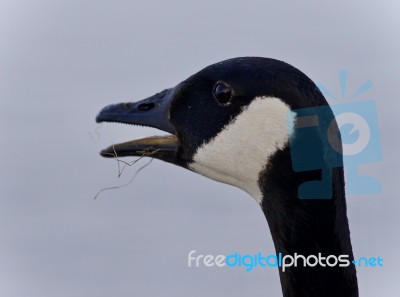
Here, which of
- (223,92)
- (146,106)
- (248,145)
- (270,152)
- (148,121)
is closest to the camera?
(270,152)

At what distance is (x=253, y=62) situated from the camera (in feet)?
18.8

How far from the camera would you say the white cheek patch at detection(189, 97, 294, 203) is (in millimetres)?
5562

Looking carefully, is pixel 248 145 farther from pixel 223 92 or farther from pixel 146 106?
pixel 146 106

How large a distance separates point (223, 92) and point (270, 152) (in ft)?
1.75

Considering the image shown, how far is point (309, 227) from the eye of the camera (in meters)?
5.50

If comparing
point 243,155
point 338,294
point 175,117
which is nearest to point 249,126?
point 243,155

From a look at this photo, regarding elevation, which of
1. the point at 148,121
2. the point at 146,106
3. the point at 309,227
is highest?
the point at 146,106

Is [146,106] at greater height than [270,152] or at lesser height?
greater

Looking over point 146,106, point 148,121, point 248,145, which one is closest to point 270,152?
point 248,145

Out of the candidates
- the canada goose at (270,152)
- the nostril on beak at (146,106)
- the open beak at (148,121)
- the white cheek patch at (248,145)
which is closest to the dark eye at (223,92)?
the canada goose at (270,152)

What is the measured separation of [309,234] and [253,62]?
109cm

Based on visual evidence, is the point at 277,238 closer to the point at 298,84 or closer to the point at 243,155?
the point at 243,155

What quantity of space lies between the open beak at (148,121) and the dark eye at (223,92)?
1.33 ft

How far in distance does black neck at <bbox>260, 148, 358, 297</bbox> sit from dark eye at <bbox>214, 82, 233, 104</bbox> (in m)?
0.53
